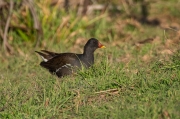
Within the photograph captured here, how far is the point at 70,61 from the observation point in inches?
310

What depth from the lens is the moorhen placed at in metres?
7.76

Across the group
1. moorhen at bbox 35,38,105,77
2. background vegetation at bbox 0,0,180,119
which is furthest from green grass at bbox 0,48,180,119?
moorhen at bbox 35,38,105,77

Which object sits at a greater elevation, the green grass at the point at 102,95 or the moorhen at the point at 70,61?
the moorhen at the point at 70,61

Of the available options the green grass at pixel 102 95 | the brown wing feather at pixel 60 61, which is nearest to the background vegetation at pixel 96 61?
the green grass at pixel 102 95

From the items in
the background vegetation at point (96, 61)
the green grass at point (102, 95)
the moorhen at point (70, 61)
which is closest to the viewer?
the green grass at point (102, 95)

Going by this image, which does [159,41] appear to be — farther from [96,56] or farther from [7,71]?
[7,71]

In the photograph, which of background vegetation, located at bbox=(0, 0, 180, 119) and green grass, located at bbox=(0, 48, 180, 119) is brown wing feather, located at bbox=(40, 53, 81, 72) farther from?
green grass, located at bbox=(0, 48, 180, 119)

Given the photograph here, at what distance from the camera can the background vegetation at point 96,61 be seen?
5.68 meters

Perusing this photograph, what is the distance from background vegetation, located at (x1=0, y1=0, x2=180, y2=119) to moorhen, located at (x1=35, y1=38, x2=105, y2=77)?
16cm

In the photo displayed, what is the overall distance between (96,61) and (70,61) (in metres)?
0.47

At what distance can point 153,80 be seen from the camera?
19.7 ft

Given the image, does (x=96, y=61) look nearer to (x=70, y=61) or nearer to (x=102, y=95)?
(x=70, y=61)

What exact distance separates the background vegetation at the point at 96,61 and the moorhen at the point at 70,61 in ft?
0.54

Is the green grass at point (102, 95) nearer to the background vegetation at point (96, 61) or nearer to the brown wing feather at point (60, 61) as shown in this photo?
the background vegetation at point (96, 61)
